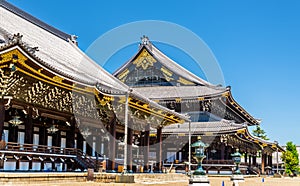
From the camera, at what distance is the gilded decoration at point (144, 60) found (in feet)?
146

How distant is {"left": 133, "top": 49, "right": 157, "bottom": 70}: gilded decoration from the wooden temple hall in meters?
0.11

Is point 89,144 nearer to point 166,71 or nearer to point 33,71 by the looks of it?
point 33,71

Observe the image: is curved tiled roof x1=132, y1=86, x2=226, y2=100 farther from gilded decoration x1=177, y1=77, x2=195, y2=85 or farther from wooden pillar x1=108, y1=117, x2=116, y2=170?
wooden pillar x1=108, y1=117, x2=116, y2=170

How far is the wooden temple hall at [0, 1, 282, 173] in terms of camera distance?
17641 mm

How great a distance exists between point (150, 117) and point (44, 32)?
9.43m

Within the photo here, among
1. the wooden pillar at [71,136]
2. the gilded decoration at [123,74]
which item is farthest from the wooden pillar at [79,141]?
the gilded decoration at [123,74]

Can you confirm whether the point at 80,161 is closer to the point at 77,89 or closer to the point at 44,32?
the point at 77,89

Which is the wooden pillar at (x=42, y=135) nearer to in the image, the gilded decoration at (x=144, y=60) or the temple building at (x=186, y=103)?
the temple building at (x=186, y=103)

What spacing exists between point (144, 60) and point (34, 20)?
61.7ft

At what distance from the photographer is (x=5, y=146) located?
17516 millimetres

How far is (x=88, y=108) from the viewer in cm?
2262

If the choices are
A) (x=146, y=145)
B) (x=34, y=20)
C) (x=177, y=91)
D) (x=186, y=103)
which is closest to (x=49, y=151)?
(x=34, y=20)

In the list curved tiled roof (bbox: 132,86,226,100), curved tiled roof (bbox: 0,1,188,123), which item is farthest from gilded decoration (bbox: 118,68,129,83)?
curved tiled roof (bbox: 0,1,188,123)

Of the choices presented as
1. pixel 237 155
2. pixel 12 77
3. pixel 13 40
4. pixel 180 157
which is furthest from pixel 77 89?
pixel 180 157
